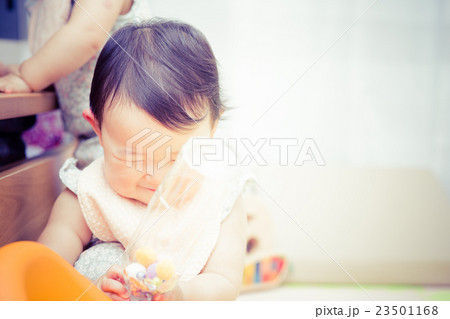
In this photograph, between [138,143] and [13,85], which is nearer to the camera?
[138,143]

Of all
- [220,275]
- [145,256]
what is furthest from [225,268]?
[145,256]

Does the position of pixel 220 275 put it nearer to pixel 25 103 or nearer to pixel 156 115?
pixel 156 115

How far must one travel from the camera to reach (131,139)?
420 millimetres

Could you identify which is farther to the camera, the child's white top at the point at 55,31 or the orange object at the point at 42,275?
the child's white top at the point at 55,31

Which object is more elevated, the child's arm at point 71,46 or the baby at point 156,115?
the child's arm at point 71,46

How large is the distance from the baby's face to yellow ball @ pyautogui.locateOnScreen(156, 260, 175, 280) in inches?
3.7

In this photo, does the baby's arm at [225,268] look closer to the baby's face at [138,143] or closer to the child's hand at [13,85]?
the baby's face at [138,143]

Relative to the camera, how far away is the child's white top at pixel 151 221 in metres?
0.40

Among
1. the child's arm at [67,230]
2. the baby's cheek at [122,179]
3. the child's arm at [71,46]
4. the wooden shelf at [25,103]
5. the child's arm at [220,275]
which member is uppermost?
the child's arm at [71,46]

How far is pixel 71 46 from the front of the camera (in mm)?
504

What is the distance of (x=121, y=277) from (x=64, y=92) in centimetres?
28

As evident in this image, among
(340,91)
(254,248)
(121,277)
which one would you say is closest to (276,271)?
(254,248)

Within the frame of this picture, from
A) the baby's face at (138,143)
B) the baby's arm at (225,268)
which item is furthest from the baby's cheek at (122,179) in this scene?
the baby's arm at (225,268)

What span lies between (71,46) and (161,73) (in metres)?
0.14
